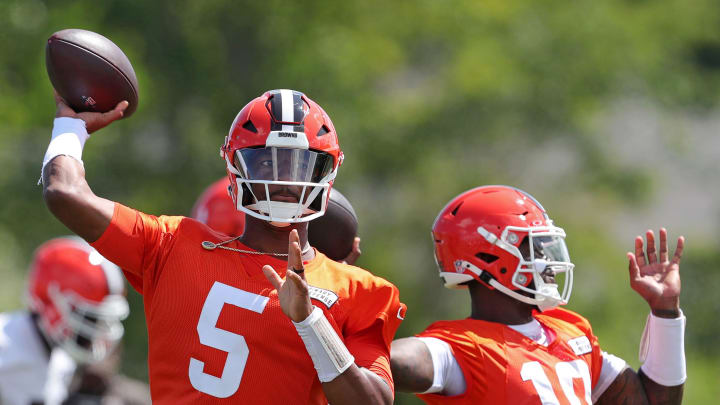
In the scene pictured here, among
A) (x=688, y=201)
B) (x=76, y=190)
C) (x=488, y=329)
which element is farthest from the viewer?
(x=688, y=201)

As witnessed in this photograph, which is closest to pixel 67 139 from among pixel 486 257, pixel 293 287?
pixel 293 287

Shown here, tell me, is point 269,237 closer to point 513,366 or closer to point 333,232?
point 333,232

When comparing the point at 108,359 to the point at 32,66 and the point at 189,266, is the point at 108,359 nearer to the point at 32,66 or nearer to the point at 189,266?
the point at 189,266

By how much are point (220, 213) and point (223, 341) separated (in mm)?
2106

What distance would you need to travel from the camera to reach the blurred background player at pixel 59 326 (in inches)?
245

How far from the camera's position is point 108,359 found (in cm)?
663

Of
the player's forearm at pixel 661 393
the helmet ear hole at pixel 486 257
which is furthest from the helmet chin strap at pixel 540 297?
the player's forearm at pixel 661 393

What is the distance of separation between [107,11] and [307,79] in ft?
10.6

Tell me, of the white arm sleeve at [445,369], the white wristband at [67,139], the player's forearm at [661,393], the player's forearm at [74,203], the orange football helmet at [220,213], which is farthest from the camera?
the orange football helmet at [220,213]

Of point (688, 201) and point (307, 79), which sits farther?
point (688, 201)

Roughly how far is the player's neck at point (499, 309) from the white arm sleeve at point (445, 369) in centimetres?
33

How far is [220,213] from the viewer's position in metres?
5.48

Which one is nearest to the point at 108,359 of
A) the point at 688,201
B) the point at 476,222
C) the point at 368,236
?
the point at 476,222

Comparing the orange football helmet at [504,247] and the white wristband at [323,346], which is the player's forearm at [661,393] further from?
the white wristband at [323,346]
